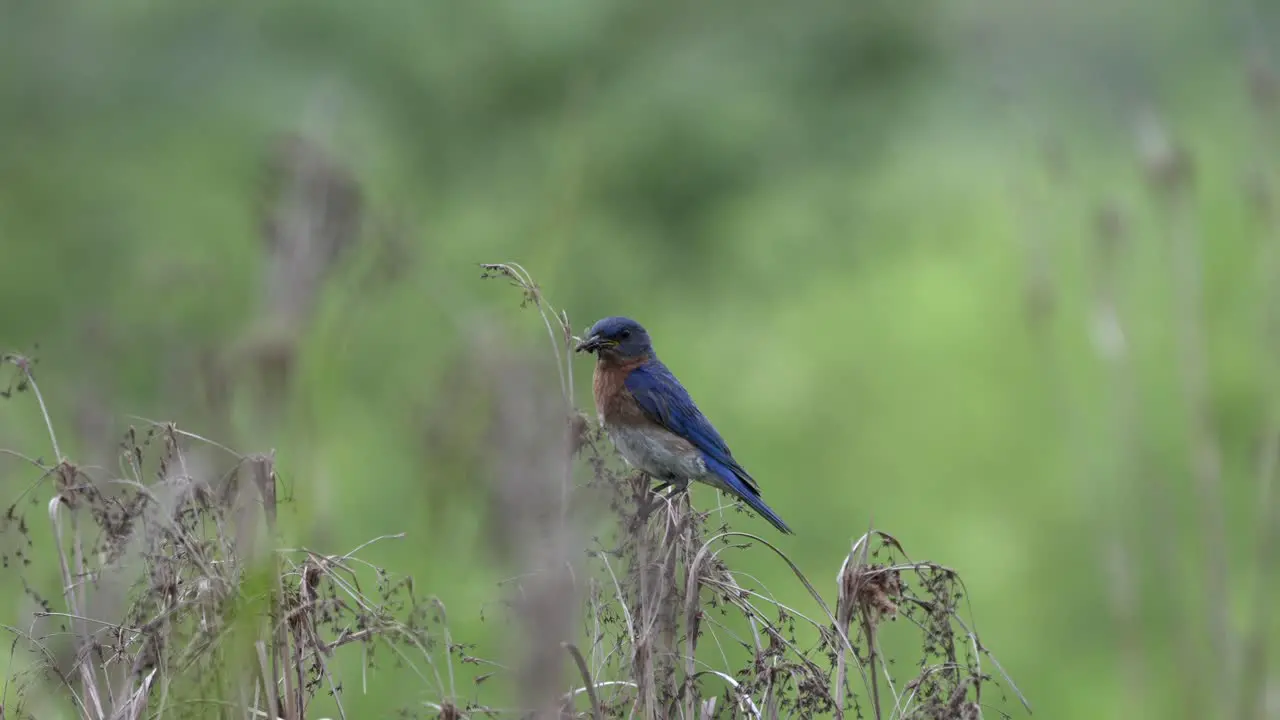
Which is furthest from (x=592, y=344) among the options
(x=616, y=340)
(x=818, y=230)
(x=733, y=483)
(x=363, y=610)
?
(x=818, y=230)

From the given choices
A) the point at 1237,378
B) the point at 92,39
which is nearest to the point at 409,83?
the point at 92,39

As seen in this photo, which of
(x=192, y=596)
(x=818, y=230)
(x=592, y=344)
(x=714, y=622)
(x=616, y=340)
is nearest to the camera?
(x=192, y=596)

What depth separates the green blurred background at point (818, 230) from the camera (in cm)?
1184

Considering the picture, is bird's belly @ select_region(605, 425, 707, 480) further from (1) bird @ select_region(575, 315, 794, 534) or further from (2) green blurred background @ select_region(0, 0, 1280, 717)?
(2) green blurred background @ select_region(0, 0, 1280, 717)

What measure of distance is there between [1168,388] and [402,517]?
270 inches

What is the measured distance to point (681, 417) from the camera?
5.66m

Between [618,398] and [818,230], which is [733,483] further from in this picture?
[818,230]

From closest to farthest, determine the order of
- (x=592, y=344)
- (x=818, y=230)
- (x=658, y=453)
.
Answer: (x=592, y=344) < (x=658, y=453) < (x=818, y=230)

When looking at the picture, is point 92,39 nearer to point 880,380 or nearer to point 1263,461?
point 880,380

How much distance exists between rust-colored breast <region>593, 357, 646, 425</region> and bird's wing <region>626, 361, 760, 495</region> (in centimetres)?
2

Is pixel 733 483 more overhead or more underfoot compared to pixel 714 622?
more overhead

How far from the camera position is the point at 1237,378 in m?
13.4

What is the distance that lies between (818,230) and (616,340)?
12.0m

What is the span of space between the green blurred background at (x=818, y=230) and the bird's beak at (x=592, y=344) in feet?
5.45
